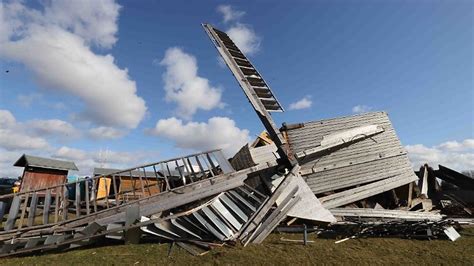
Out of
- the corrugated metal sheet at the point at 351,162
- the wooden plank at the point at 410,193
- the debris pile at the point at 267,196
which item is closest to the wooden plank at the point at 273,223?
the debris pile at the point at 267,196

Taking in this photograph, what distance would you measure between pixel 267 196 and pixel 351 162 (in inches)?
193

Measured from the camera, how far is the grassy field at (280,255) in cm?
749

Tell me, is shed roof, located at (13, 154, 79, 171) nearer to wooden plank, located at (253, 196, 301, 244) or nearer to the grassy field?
the grassy field

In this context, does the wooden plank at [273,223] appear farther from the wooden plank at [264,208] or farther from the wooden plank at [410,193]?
the wooden plank at [410,193]

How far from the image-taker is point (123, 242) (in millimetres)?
9148

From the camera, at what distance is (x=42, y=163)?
2272cm

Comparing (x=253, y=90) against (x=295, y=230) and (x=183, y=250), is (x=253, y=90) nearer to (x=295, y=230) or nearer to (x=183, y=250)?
(x=295, y=230)

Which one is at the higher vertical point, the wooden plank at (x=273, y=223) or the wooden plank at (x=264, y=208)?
the wooden plank at (x=264, y=208)

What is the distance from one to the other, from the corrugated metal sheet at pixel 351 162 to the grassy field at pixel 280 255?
4.00 m

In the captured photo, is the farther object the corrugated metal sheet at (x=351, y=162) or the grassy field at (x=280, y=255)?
the corrugated metal sheet at (x=351, y=162)

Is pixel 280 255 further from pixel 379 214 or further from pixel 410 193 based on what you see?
pixel 410 193

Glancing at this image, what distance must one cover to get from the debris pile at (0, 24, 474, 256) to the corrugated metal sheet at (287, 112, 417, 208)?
1.8 inches

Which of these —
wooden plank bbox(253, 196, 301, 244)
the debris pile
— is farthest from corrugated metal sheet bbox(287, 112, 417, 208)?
wooden plank bbox(253, 196, 301, 244)

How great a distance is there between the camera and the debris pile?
339 inches
